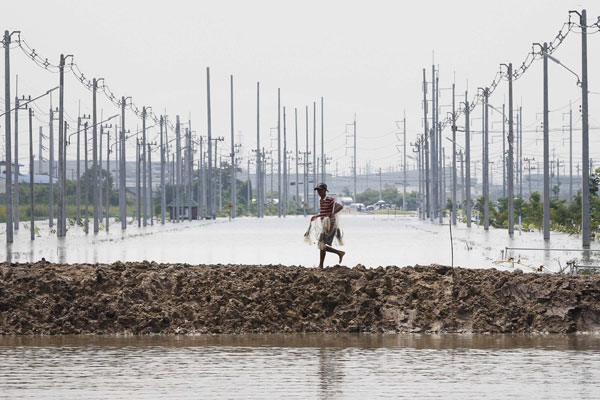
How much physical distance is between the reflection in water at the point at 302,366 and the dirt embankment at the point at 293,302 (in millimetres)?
653

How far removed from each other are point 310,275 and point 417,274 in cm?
185

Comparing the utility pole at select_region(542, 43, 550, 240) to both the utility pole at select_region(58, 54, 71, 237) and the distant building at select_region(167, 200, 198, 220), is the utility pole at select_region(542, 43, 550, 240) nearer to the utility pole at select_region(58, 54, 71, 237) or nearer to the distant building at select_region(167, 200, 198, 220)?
the utility pole at select_region(58, 54, 71, 237)

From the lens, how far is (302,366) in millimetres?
14117

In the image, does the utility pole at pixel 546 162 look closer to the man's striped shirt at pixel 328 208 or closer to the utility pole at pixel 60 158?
the utility pole at pixel 60 158

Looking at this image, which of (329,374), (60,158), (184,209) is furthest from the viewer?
(184,209)

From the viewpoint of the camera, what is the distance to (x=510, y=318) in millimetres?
18500

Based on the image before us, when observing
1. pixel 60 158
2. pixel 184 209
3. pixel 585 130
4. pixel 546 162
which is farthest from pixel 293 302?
pixel 184 209

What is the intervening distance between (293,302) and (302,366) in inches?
194

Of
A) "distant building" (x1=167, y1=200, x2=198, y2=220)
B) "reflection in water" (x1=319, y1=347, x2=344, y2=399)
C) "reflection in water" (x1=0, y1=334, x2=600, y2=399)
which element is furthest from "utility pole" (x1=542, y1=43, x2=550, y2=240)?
"distant building" (x1=167, y1=200, x2=198, y2=220)

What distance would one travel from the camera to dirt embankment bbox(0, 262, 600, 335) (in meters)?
18.2

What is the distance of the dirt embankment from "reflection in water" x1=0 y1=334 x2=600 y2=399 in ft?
2.14

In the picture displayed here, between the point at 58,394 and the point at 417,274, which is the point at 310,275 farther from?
the point at 58,394

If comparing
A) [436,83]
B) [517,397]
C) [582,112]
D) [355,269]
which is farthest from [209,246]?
[436,83]

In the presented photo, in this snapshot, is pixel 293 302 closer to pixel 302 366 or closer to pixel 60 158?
pixel 302 366
